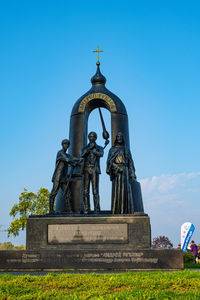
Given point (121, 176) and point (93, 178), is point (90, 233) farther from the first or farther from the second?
point (121, 176)

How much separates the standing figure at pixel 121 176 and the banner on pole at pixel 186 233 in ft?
49.5

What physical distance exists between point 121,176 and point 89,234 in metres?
2.48

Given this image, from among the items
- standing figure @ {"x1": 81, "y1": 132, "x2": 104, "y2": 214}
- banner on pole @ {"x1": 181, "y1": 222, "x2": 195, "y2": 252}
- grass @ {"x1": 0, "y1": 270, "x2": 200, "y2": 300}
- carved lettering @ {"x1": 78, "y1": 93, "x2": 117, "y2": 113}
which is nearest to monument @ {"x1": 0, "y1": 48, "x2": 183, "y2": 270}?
standing figure @ {"x1": 81, "y1": 132, "x2": 104, "y2": 214}

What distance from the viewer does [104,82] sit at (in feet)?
50.5

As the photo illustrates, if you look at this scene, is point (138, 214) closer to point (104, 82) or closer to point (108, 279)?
point (108, 279)

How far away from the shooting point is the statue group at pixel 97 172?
1108 cm

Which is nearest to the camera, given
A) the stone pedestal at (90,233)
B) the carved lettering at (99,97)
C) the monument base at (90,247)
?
the monument base at (90,247)

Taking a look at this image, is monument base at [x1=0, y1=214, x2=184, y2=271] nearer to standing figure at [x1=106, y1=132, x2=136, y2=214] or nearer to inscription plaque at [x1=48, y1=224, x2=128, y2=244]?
inscription plaque at [x1=48, y1=224, x2=128, y2=244]

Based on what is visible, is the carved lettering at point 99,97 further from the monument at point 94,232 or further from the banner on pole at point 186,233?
the banner on pole at point 186,233

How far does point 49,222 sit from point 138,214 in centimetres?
279

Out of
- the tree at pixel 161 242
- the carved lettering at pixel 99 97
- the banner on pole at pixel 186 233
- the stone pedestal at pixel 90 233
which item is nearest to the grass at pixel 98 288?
the stone pedestal at pixel 90 233

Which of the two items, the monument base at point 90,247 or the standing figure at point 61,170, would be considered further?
the standing figure at point 61,170

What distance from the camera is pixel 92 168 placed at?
11.2 metres

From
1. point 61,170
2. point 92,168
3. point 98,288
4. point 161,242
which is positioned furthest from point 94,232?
point 161,242
